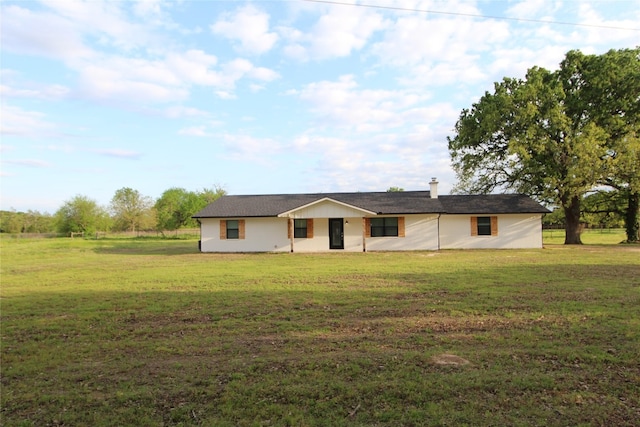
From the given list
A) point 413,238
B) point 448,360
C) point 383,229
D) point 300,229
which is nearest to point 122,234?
point 300,229

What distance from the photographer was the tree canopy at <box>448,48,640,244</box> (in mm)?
23312

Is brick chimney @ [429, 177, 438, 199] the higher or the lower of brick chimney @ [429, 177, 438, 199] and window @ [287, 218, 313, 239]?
the higher

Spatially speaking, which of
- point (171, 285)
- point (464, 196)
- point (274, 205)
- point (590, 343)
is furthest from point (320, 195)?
point (590, 343)

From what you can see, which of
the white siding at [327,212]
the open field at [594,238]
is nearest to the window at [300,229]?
the white siding at [327,212]

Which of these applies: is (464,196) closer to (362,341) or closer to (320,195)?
(320,195)

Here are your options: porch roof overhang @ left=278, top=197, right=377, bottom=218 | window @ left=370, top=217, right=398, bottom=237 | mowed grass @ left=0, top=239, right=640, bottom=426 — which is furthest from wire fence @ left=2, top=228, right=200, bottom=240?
mowed grass @ left=0, top=239, right=640, bottom=426

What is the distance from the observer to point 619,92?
79.0ft

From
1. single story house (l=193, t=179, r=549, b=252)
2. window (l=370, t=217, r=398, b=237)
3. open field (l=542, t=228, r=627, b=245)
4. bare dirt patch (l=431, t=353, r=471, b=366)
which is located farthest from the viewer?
open field (l=542, t=228, r=627, b=245)

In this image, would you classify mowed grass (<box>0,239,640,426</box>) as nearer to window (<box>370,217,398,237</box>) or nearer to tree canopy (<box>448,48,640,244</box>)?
window (<box>370,217,398,237</box>)

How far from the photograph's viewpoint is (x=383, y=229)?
79.0ft

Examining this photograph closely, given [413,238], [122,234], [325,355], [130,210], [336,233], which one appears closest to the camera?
[325,355]

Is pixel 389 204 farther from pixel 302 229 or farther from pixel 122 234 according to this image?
pixel 122 234

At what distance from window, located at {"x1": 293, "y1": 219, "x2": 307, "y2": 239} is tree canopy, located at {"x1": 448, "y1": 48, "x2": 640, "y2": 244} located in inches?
495

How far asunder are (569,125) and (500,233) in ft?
25.1
